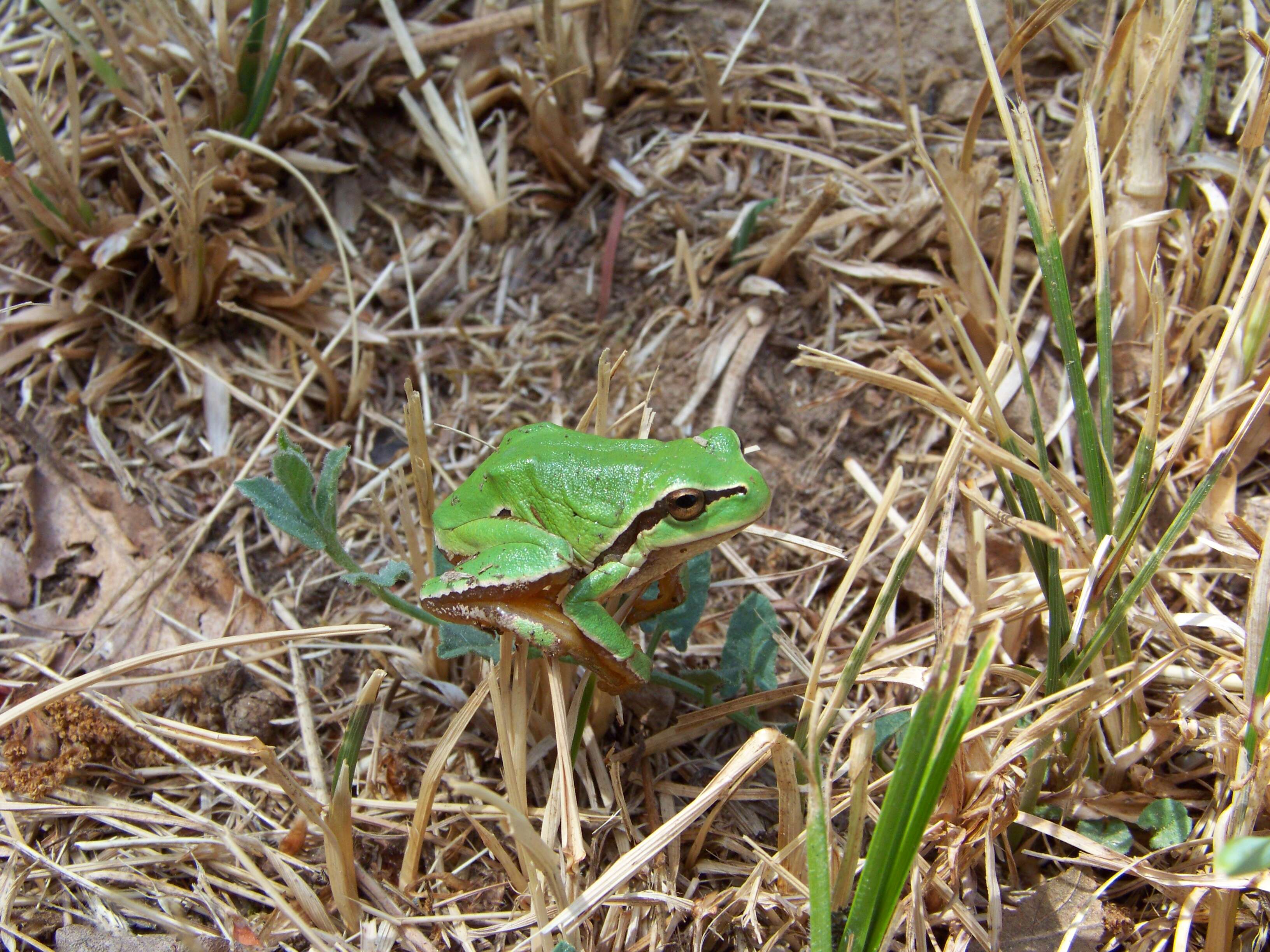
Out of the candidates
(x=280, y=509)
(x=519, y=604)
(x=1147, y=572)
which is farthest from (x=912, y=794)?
(x=280, y=509)

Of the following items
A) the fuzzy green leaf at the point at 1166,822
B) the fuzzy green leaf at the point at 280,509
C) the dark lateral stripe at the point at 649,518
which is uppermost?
the fuzzy green leaf at the point at 280,509

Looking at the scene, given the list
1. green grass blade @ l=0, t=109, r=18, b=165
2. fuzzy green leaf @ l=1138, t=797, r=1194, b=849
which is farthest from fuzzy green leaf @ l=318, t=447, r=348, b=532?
fuzzy green leaf @ l=1138, t=797, r=1194, b=849

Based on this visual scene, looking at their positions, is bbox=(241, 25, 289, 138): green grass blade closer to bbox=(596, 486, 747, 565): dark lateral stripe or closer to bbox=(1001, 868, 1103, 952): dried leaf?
bbox=(596, 486, 747, 565): dark lateral stripe

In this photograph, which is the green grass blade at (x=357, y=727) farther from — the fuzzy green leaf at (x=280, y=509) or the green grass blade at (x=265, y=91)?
the green grass blade at (x=265, y=91)

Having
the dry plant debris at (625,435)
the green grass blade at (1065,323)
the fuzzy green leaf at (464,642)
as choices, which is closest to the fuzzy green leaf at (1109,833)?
the dry plant debris at (625,435)

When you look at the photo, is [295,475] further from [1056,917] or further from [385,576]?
[1056,917]

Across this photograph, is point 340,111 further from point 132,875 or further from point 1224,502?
point 1224,502
